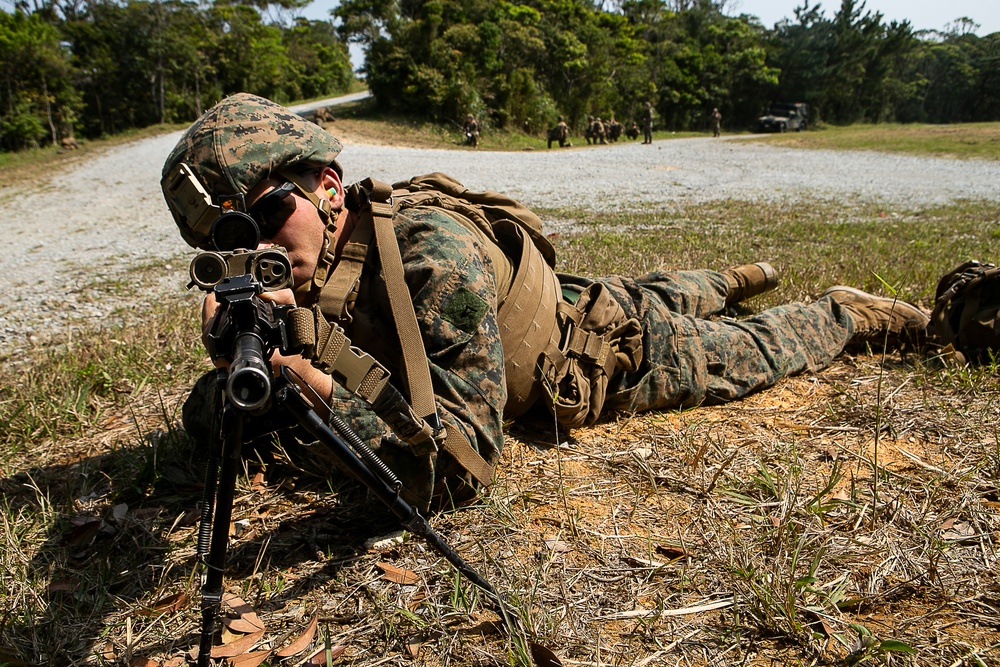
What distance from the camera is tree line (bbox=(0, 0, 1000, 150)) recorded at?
30266 millimetres

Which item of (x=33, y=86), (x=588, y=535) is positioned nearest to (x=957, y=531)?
(x=588, y=535)

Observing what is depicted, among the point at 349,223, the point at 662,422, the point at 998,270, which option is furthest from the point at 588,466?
the point at 998,270

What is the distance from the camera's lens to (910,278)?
4.55m

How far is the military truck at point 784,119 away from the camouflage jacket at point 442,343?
45.6m

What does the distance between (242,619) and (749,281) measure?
→ 3.40 m

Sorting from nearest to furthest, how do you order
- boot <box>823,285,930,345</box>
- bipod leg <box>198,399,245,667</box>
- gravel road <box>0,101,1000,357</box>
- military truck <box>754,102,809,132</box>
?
bipod leg <box>198,399,245,667</box> < boot <box>823,285,930,345</box> < gravel road <box>0,101,1000,357</box> < military truck <box>754,102,809,132</box>

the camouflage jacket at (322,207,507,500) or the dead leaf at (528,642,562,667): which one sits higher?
the camouflage jacket at (322,207,507,500)

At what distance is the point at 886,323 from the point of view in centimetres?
368

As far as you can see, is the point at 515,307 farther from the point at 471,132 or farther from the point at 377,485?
the point at 471,132

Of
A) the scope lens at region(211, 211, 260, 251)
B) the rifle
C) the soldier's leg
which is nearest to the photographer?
the rifle

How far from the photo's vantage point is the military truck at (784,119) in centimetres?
4247

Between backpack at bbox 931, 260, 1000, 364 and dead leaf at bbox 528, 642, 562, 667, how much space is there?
2.74 m

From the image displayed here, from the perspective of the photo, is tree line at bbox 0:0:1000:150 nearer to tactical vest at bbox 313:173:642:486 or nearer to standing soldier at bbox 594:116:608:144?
standing soldier at bbox 594:116:608:144

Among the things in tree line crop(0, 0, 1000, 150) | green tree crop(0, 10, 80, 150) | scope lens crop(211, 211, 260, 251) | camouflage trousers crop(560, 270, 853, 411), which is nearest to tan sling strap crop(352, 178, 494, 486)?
scope lens crop(211, 211, 260, 251)
